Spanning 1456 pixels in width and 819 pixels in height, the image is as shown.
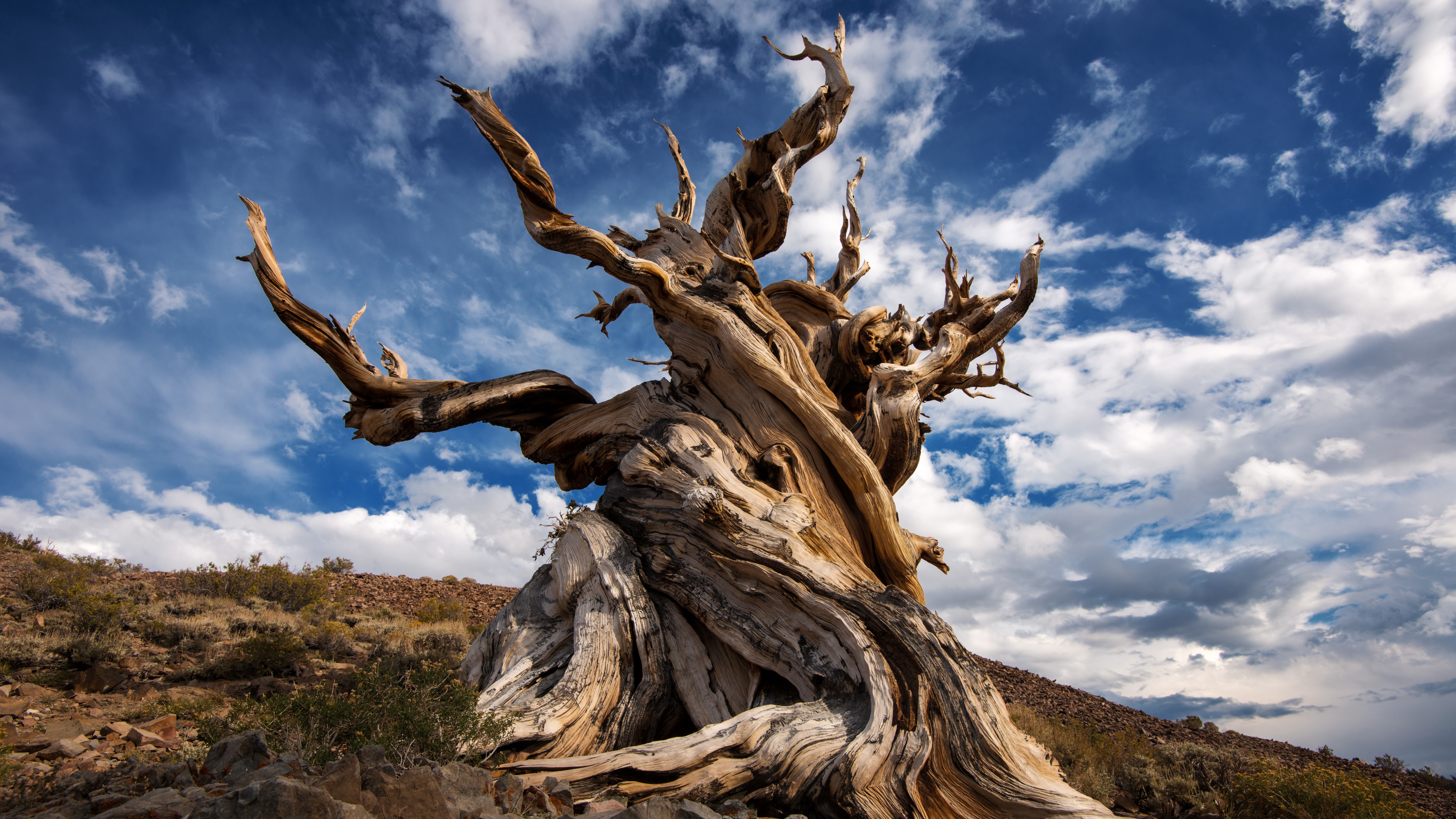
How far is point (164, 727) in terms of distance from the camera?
220 inches

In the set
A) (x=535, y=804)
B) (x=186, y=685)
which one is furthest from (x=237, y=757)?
(x=186, y=685)

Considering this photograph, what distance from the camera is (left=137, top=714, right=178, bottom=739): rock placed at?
5.51 meters

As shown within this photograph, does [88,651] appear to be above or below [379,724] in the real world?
above

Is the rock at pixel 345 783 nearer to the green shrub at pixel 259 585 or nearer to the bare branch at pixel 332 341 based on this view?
the bare branch at pixel 332 341

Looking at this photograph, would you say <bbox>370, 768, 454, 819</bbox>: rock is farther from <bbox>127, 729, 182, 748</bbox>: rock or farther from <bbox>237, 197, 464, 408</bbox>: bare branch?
<bbox>237, 197, 464, 408</bbox>: bare branch

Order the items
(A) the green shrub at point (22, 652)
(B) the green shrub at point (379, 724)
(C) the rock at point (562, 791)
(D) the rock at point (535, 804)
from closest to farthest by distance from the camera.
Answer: (D) the rock at point (535, 804), (C) the rock at point (562, 791), (B) the green shrub at point (379, 724), (A) the green shrub at point (22, 652)

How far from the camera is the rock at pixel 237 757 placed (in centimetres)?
308

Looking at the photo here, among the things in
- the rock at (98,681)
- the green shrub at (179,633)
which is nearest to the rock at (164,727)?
the rock at (98,681)

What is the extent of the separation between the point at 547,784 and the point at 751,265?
5083mm

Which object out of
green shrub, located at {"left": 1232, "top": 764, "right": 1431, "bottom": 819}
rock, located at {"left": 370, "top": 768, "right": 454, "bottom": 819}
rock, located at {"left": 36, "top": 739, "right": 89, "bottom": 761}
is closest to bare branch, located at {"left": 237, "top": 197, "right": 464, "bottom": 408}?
rock, located at {"left": 36, "top": 739, "right": 89, "bottom": 761}

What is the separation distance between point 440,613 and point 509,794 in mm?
9860

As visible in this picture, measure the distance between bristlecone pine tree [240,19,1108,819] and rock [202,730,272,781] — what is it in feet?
4.21

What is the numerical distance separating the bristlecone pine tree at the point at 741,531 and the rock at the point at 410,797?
1361 millimetres

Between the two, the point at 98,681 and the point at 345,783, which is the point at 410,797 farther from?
the point at 98,681
